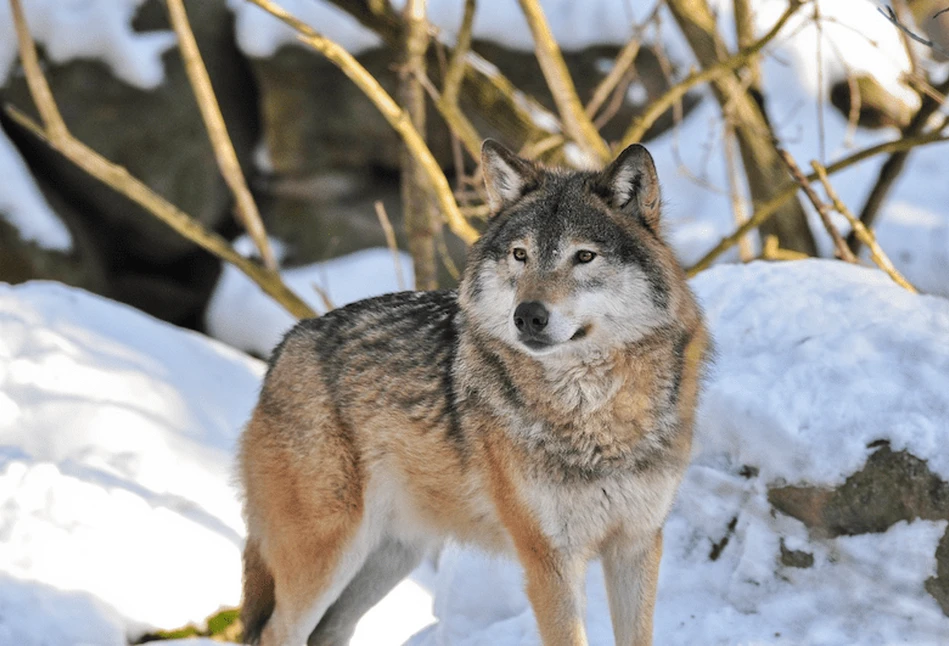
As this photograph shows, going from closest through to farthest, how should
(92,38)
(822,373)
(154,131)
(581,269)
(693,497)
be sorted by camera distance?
(581,269) < (822,373) < (693,497) < (92,38) < (154,131)

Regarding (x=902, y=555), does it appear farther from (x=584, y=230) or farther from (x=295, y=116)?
(x=295, y=116)

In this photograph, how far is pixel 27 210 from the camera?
9.68 meters

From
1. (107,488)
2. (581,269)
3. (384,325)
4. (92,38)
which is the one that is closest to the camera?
(581,269)

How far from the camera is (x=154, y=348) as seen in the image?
6.88m

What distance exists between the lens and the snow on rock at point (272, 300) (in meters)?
9.91

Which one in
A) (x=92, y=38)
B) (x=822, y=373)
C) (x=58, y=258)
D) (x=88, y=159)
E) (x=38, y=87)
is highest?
(x=92, y=38)

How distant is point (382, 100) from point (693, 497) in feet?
8.81

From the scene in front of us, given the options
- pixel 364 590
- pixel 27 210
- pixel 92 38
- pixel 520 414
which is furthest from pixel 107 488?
pixel 92 38

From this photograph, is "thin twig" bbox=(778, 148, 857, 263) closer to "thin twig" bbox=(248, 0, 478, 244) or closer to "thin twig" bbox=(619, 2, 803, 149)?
"thin twig" bbox=(619, 2, 803, 149)

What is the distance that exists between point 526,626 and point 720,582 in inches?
32.6

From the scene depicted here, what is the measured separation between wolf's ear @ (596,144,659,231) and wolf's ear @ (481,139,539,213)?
0.97 feet

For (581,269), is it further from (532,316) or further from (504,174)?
(504,174)

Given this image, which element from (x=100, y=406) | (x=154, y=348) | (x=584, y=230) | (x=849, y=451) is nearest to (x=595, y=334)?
(x=584, y=230)

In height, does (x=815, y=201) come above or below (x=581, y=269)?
above
